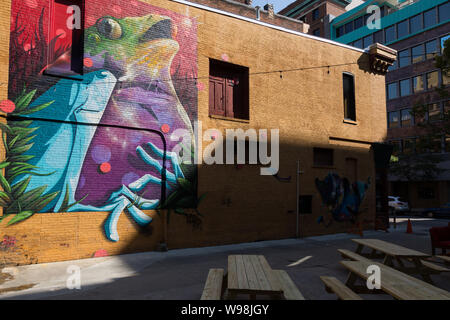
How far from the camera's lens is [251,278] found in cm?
548

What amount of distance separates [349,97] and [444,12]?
25015 millimetres

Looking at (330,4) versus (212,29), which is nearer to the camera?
(212,29)

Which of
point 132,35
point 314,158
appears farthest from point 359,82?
point 132,35

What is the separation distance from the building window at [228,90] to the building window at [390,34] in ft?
108

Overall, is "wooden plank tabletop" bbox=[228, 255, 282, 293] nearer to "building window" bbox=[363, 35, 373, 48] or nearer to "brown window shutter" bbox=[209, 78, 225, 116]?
"brown window shutter" bbox=[209, 78, 225, 116]

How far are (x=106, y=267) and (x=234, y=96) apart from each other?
8.25 meters

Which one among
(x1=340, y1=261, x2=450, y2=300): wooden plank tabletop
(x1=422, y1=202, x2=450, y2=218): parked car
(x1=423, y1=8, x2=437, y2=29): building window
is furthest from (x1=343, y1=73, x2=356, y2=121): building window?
(x1=423, y1=8, x2=437, y2=29): building window

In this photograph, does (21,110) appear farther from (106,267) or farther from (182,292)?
(182,292)

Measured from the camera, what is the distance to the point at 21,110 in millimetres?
9695

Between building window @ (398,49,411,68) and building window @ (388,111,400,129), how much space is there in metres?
5.33

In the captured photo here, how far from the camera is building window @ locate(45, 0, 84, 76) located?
1051 centimetres

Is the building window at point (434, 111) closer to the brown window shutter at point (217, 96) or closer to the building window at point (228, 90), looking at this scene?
the building window at point (228, 90)

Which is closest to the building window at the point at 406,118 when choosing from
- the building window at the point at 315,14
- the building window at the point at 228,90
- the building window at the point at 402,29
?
the building window at the point at 402,29

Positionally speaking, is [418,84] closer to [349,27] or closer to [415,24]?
[415,24]
